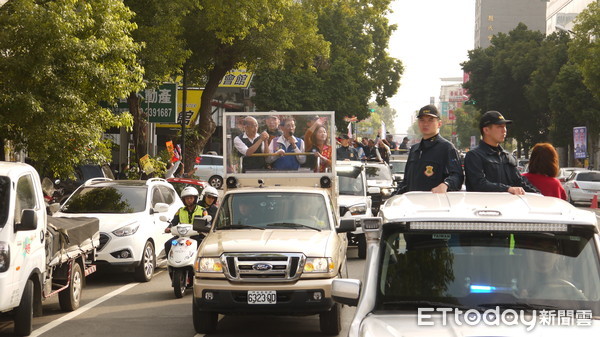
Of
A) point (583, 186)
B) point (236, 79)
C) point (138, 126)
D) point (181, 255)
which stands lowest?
point (181, 255)

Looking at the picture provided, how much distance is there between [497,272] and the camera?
5.48m

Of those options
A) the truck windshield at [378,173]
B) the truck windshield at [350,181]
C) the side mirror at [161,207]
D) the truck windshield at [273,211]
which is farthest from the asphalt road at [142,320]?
the truck windshield at [378,173]

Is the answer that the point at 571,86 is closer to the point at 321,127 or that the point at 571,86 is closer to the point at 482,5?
the point at 321,127

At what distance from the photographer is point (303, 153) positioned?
52.5 ft

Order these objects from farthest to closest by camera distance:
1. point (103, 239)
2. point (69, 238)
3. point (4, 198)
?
1. point (103, 239)
2. point (69, 238)
3. point (4, 198)

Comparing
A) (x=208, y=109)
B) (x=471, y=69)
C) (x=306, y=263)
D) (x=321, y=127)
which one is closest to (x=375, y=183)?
(x=208, y=109)

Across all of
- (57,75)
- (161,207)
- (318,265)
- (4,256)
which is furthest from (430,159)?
(57,75)

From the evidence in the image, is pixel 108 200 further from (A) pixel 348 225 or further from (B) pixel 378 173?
(B) pixel 378 173

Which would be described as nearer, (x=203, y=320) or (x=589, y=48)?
(x=203, y=320)

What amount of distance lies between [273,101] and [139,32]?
3653 cm

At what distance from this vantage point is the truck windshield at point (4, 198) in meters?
9.76

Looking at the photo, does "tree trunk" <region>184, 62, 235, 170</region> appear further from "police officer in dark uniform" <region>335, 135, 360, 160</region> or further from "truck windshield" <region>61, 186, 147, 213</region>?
"truck windshield" <region>61, 186, 147, 213</region>

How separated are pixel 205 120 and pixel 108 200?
51.1 ft

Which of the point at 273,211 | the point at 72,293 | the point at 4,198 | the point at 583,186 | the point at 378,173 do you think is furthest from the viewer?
the point at 583,186
